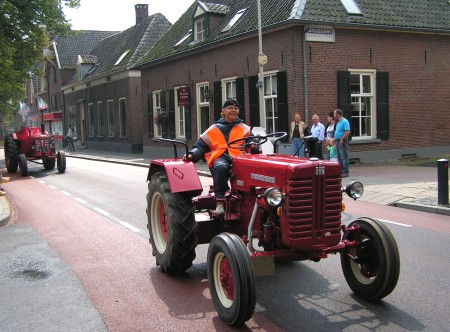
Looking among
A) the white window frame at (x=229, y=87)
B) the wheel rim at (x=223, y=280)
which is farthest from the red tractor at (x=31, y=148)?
the wheel rim at (x=223, y=280)

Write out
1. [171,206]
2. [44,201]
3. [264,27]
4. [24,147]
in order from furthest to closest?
1. [24,147]
2. [264,27]
3. [44,201]
4. [171,206]

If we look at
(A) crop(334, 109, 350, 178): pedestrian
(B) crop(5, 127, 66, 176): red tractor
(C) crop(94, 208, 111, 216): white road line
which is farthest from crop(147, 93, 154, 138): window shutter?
(C) crop(94, 208, 111, 216): white road line

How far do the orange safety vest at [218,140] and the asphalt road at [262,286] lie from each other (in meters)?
1.30

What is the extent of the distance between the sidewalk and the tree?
12.2 meters

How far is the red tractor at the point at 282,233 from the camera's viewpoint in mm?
3988

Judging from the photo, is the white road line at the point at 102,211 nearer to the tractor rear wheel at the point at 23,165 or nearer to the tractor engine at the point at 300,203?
the tractor engine at the point at 300,203

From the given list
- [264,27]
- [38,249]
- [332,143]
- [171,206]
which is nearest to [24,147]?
[264,27]

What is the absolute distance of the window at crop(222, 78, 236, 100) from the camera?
65.2 feet

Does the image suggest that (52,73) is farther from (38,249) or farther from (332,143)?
(38,249)

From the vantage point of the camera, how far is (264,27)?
55.6ft

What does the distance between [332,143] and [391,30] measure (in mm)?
6314

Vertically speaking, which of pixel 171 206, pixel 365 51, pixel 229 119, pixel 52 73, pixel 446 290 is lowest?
pixel 446 290

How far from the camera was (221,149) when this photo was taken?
5.22 m

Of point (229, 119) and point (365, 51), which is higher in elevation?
point (365, 51)
